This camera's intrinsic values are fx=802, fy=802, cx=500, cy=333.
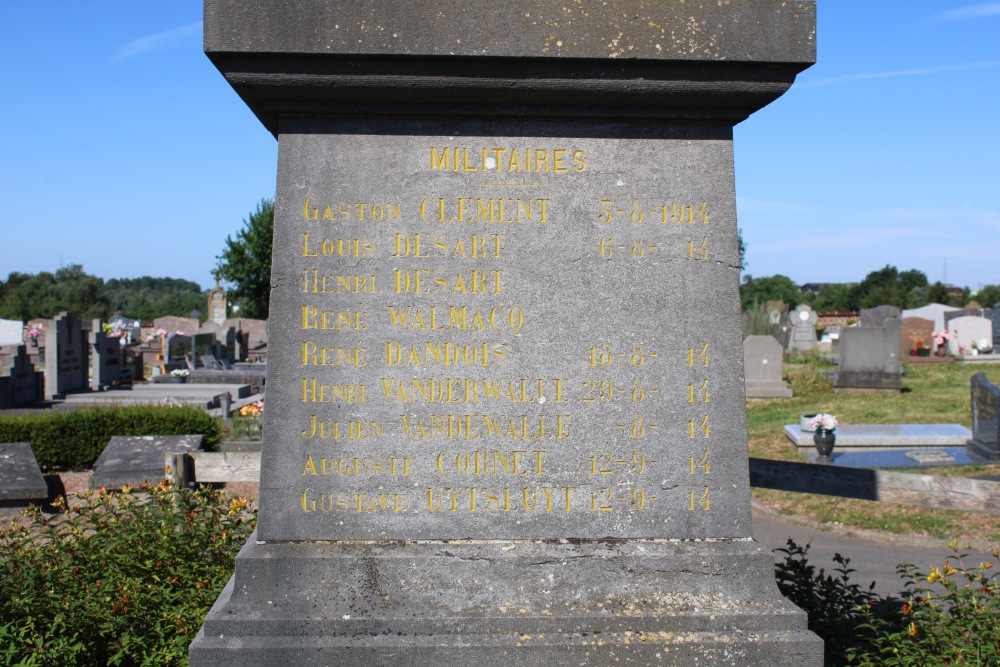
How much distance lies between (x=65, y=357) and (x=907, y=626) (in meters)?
23.2

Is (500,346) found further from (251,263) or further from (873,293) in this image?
(873,293)

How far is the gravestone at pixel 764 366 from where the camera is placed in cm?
2005

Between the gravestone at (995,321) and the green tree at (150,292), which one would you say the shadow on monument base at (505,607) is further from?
the green tree at (150,292)

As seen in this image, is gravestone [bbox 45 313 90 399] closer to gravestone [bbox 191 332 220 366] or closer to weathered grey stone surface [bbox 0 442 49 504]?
gravestone [bbox 191 332 220 366]

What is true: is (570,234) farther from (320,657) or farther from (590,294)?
(320,657)

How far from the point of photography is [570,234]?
10.1 feet

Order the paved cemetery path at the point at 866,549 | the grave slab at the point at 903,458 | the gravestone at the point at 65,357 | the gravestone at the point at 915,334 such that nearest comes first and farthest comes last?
the paved cemetery path at the point at 866,549, the grave slab at the point at 903,458, the gravestone at the point at 65,357, the gravestone at the point at 915,334

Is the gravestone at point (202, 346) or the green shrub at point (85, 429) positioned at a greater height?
the gravestone at point (202, 346)

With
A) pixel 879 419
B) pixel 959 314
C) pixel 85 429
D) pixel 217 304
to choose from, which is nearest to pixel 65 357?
pixel 85 429

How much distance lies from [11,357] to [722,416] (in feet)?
68.2

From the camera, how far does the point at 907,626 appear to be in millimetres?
3701

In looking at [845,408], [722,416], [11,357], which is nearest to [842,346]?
[845,408]

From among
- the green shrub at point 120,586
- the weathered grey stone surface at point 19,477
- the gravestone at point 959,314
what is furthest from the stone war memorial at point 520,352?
the gravestone at point 959,314

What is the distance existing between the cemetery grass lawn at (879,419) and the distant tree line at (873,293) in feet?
92.6
